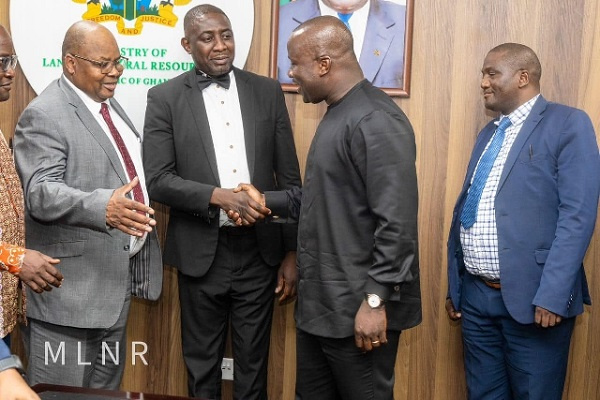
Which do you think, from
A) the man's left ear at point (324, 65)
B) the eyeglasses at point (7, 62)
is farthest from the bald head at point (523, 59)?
the eyeglasses at point (7, 62)

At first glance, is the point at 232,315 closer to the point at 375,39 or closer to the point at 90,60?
the point at 90,60

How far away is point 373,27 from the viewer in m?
3.17

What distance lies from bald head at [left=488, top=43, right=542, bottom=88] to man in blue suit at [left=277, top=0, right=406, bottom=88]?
18.8 inches

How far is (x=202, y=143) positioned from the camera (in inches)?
116

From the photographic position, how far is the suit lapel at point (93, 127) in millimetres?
2645

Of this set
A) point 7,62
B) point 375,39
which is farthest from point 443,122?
point 7,62

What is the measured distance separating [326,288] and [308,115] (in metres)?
1.17

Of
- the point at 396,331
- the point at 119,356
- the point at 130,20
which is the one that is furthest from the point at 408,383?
the point at 130,20

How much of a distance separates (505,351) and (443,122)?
101 cm

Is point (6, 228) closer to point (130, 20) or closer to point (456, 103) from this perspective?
point (130, 20)

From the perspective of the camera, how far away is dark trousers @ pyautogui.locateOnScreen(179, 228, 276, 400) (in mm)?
2961

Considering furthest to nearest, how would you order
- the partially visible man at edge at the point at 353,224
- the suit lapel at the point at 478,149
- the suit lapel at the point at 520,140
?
the suit lapel at the point at 478,149 < the suit lapel at the point at 520,140 < the partially visible man at edge at the point at 353,224

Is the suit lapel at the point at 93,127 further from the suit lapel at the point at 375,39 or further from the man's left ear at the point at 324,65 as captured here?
the suit lapel at the point at 375,39

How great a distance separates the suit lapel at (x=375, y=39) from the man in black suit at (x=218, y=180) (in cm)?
42
